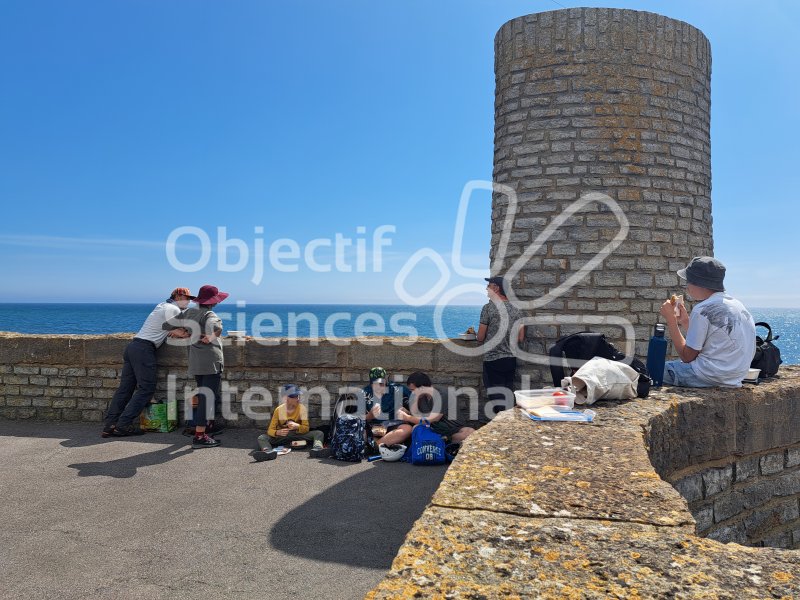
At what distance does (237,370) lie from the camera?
810 centimetres

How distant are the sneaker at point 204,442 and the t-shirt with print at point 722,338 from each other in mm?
5275

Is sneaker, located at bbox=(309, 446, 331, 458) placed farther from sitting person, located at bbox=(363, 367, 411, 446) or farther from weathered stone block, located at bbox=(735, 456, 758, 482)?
weathered stone block, located at bbox=(735, 456, 758, 482)

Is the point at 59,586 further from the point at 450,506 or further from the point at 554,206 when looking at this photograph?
the point at 554,206

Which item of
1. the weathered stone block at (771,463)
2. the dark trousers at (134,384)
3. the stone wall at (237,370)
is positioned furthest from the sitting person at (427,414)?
the dark trousers at (134,384)

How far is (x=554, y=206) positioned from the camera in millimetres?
7879

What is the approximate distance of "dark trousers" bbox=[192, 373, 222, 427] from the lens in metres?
7.16

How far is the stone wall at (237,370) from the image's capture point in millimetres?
7707

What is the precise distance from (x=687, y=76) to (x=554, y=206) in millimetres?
2539

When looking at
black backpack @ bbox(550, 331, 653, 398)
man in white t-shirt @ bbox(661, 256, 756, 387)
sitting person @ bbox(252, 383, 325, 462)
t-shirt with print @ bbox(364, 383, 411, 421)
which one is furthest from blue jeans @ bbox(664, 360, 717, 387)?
sitting person @ bbox(252, 383, 325, 462)

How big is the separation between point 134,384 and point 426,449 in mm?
4135

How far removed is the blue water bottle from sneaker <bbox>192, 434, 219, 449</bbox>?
4926 millimetres

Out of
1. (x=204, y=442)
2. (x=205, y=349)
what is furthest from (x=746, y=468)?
(x=205, y=349)

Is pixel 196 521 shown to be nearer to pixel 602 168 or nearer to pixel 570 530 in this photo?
pixel 570 530

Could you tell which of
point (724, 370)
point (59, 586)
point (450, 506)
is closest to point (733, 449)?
point (724, 370)
